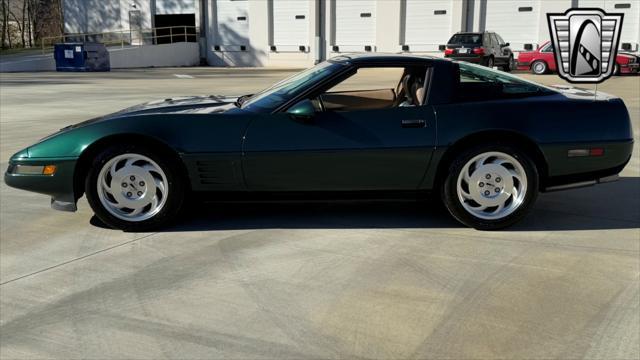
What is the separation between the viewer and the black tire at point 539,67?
25177mm

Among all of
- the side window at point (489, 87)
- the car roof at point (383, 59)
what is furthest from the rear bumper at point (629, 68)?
the car roof at point (383, 59)

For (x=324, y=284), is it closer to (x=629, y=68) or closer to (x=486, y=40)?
(x=486, y=40)

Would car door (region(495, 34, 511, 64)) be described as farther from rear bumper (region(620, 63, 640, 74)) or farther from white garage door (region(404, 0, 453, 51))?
white garage door (region(404, 0, 453, 51))

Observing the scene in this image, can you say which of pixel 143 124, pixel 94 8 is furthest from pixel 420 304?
pixel 94 8

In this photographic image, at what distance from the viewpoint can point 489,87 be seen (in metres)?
4.78

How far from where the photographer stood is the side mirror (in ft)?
14.6

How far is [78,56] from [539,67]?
70.0ft

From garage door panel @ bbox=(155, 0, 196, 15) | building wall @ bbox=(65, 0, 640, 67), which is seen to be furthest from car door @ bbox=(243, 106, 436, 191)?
garage door panel @ bbox=(155, 0, 196, 15)

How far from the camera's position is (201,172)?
4.57 meters

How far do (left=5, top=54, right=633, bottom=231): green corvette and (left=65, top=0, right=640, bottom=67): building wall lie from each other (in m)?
28.7

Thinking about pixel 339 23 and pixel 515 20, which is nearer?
pixel 515 20

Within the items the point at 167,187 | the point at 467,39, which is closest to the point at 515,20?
the point at 467,39

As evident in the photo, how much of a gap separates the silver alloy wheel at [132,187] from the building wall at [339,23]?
3013 centimetres

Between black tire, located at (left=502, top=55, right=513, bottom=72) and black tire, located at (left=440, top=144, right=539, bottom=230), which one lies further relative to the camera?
black tire, located at (left=502, top=55, right=513, bottom=72)
